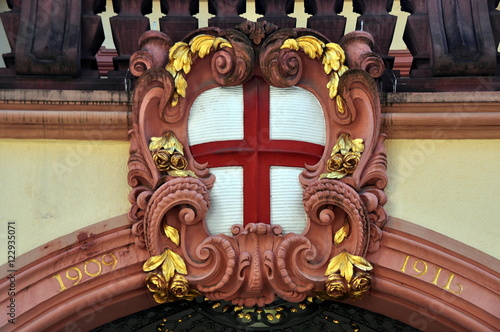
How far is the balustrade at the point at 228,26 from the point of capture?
644cm

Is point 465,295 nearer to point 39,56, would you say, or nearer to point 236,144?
point 236,144

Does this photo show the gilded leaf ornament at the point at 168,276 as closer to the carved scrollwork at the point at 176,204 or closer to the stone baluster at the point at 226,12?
the carved scrollwork at the point at 176,204

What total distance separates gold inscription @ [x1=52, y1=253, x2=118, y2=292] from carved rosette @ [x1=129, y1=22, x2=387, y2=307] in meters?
0.19

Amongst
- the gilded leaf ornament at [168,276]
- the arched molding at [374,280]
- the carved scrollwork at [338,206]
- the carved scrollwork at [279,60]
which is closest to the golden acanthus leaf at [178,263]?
the gilded leaf ornament at [168,276]

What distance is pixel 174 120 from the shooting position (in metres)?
6.20

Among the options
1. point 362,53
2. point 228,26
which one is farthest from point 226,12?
point 362,53

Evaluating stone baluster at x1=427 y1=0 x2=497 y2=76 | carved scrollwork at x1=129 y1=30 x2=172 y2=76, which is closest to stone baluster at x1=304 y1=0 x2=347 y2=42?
stone baluster at x1=427 y1=0 x2=497 y2=76

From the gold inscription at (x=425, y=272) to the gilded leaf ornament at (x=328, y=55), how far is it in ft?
2.99

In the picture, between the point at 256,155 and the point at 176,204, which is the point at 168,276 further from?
the point at 256,155

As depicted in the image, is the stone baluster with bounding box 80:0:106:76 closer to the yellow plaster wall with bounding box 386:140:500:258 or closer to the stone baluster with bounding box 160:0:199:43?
the stone baluster with bounding box 160:0:199:43

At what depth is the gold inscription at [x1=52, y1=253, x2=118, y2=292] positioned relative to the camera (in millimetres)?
6074

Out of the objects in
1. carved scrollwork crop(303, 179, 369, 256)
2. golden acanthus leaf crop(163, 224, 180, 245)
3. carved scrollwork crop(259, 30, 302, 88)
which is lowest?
golden acanthus leaf crop(163, 224, 180, 245)

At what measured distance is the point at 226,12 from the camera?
6645 millimetres

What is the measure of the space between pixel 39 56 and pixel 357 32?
182 centimetres
